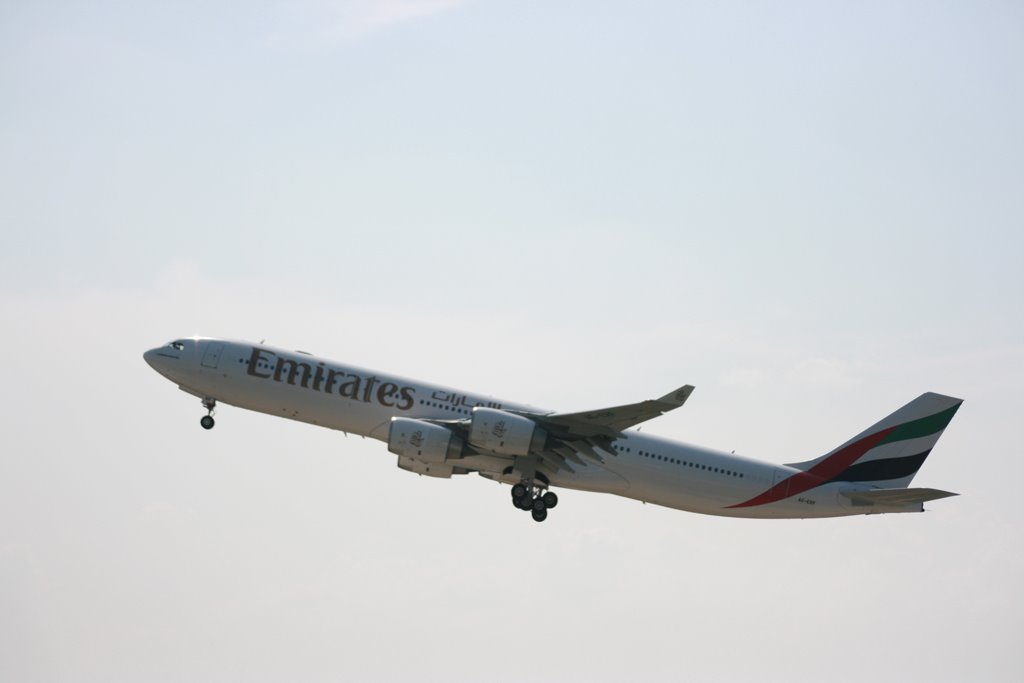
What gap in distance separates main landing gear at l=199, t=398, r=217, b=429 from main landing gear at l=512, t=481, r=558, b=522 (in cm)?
1222

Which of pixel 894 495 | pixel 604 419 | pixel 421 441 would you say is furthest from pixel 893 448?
pixel 421 441

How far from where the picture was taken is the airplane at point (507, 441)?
44.3m

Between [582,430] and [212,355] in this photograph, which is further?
[212,355]

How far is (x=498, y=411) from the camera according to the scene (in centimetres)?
4406

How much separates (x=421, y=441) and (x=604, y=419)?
22.0ft

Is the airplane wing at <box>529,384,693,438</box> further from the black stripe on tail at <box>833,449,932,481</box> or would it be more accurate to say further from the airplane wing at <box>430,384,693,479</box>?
the black stripe on tail at <box>833,449,932,481</box>

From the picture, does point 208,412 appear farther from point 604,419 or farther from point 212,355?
point 604,419

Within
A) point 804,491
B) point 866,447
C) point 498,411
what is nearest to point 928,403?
point 866,447

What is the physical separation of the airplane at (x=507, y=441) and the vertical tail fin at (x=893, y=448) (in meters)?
0.67

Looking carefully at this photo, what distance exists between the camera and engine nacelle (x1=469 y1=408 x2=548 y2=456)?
43750 millimetres

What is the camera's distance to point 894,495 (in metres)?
46.9

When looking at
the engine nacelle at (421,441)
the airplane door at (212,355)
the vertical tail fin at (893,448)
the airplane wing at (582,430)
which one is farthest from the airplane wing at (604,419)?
the airplane door at (212,355)

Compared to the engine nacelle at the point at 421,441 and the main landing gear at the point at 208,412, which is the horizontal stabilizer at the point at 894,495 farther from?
the main landing gear at the point at 208,412

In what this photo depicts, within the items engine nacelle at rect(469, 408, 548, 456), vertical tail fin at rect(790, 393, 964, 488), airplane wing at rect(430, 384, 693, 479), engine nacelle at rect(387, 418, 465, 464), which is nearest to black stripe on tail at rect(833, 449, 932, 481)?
vertical tail fin at rect(790, 393, 964, 488)
